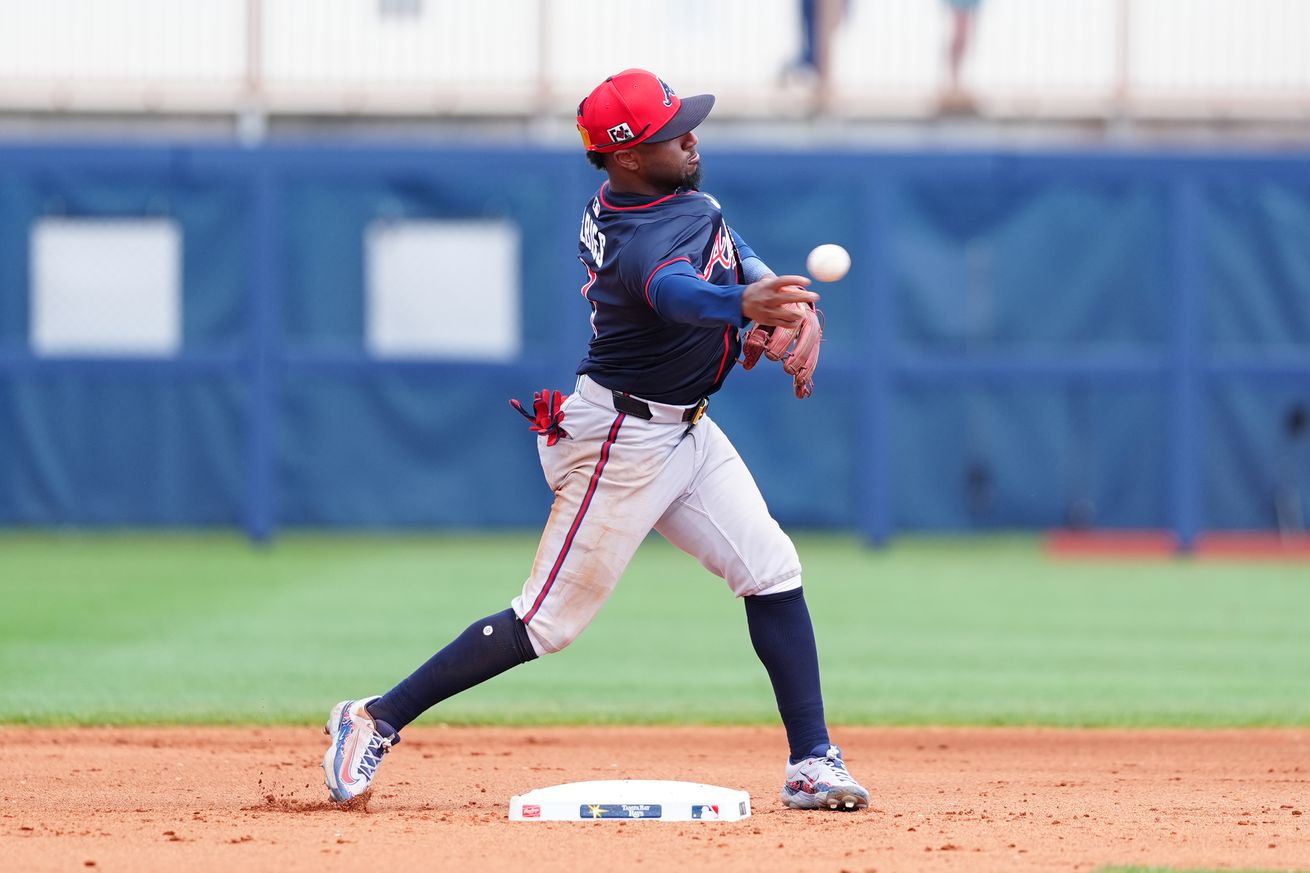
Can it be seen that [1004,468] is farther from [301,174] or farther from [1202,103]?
[301,174]

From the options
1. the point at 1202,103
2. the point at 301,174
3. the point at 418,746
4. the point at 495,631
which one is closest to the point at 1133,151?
the point at 1202,103

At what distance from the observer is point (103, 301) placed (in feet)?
44.1

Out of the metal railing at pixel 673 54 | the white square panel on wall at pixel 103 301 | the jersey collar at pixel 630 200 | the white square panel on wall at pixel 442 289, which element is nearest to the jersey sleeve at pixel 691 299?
the jersey collar at pixel 630 200

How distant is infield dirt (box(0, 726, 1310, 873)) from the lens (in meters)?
4.14

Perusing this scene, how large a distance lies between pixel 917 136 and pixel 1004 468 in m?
3.55

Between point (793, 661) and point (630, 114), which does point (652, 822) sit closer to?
point (793, 661)

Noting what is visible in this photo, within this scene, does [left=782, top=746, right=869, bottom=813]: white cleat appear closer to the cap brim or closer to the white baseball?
the white baseball

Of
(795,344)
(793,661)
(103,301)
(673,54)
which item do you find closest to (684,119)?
(795,344)

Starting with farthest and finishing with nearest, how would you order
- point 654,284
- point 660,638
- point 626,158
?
point 660,638 → point 626,158 → point 654,284

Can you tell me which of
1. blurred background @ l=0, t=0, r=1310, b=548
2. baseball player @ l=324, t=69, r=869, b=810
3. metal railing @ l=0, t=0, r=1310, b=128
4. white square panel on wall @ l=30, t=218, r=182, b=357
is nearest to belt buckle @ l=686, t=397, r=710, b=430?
baseball player @ l=324, t=69, r=869, b=810

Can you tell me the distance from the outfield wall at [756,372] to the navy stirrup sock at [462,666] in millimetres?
8433

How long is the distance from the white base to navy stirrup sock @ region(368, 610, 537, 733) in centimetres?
35

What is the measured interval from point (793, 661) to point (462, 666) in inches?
34.7

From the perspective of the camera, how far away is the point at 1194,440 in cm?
1321
